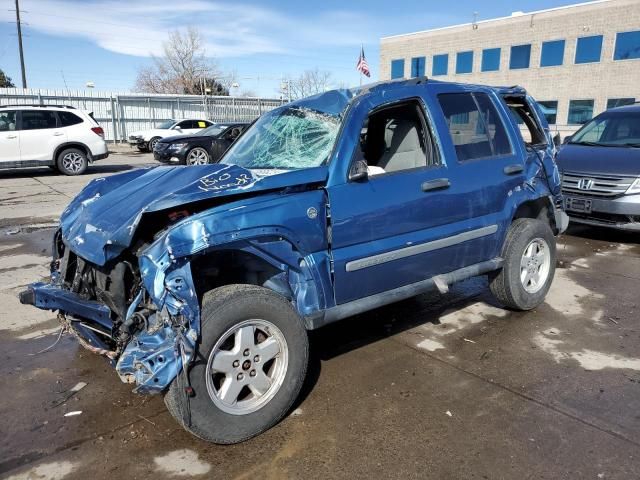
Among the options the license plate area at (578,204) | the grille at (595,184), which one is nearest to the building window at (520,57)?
the grille at (595,184)

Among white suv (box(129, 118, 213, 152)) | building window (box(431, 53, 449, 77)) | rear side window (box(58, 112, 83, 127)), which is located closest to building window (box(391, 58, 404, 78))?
building window (box(431, 53, 449, 77))

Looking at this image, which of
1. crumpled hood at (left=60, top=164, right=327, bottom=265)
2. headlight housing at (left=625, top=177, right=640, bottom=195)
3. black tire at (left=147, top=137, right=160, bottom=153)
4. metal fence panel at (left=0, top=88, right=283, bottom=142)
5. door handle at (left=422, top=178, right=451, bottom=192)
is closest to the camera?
crumpled hood at (left=60, top=164, right=327, bottom=265)

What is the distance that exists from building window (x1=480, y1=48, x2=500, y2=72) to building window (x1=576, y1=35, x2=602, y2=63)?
5659 mm

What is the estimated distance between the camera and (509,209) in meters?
4.50

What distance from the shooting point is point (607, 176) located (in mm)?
7270

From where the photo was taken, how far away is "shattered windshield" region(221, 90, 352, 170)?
11.7 feet

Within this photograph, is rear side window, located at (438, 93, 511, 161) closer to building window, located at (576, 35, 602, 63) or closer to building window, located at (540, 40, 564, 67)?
building window, located at (576, 35, 602, 63)

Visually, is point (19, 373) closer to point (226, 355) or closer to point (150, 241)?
point (150, 241)

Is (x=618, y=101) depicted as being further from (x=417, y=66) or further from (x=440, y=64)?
(x=417, y=66)

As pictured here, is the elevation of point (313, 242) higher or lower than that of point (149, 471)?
higher

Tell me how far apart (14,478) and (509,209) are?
3.98 metres

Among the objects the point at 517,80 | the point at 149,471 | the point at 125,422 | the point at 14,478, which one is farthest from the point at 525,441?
the point at 517,80

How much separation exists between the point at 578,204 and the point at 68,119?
13462 mm

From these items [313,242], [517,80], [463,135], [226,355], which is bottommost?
[226,355]
